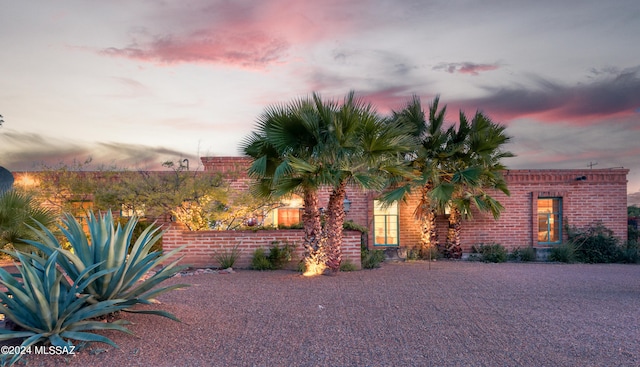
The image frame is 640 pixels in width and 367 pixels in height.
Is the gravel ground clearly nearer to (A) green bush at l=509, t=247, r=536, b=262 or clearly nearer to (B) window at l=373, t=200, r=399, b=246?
(A) green bush at l=509, t=247, r=536, b=262

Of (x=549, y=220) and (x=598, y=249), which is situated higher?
(x=549, y=220)

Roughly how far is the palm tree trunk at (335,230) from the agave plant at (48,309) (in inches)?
273

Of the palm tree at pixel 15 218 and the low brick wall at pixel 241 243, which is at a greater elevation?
the palm tree at pixel 15 218

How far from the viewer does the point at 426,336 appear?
686 centimetres

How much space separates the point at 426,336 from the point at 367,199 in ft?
39.4

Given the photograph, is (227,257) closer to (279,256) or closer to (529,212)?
(279,256)

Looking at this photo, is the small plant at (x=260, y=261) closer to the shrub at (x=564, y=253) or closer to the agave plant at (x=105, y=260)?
the agave plant at (x=105, y=260)

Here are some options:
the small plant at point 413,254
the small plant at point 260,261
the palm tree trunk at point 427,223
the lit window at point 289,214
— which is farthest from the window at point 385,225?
the small plant at point 260,261

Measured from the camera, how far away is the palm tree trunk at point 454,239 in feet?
59.7

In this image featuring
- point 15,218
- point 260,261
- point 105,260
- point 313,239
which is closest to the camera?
point 105,260

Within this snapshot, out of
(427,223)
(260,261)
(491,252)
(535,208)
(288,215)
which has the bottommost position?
(491,252)

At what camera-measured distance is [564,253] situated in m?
17.6

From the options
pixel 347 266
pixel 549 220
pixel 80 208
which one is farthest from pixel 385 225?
pixel 80 208

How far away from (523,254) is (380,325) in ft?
40.8
